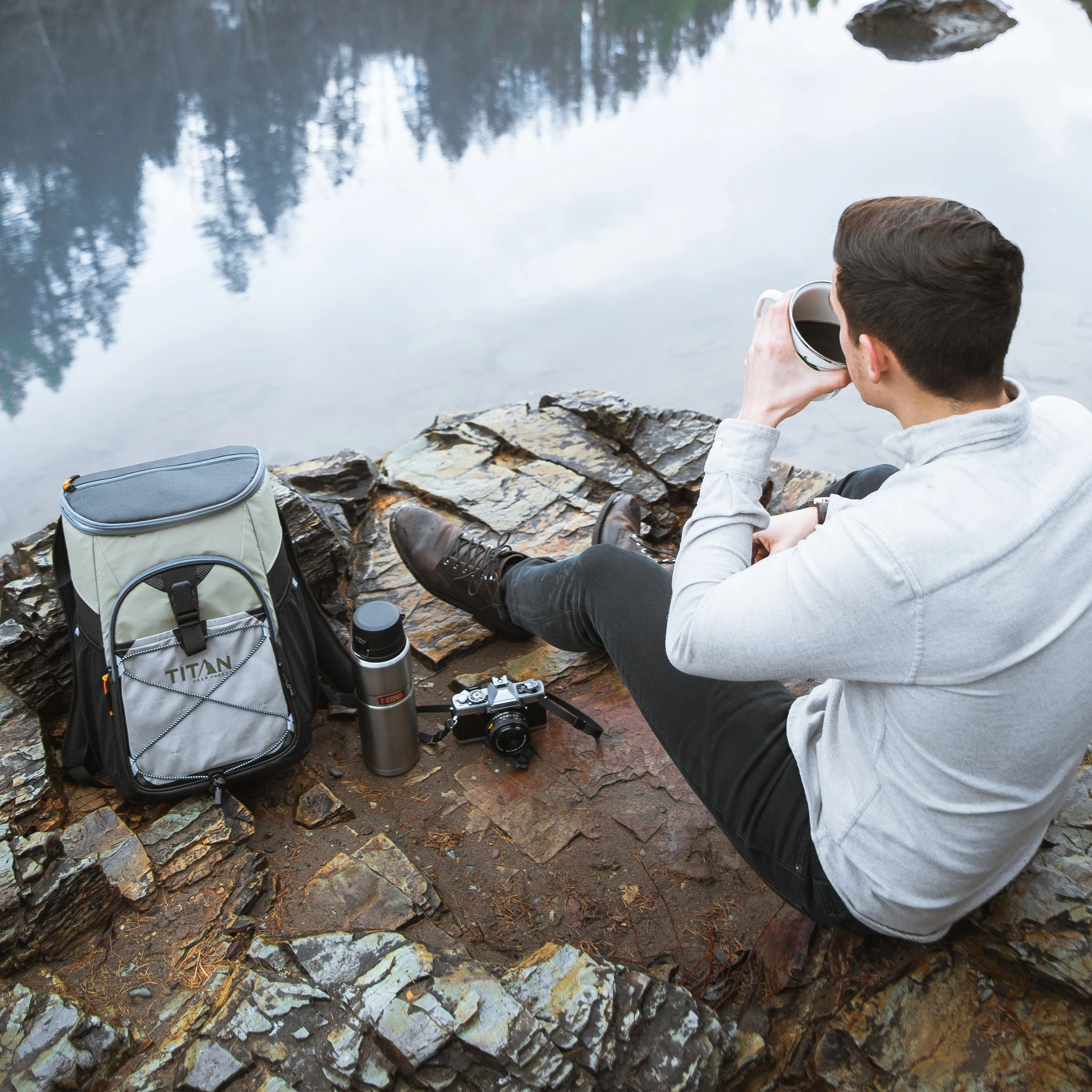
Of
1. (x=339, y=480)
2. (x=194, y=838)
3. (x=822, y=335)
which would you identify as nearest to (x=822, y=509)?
(x=822, y=335)

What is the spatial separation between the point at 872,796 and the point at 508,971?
638mm

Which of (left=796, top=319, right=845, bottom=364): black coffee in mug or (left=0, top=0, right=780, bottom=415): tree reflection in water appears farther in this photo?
Result: (left=0, top=0, right=780, bottom=415): tree reflection in water

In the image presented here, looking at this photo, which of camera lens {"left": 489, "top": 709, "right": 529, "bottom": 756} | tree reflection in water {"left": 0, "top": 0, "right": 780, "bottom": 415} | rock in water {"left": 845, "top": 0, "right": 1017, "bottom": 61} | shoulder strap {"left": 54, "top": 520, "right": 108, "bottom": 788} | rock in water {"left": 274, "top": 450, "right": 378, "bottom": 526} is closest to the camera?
shoulder strap {"left": 54, "top": 520, "right": 108, "bottom": 788}

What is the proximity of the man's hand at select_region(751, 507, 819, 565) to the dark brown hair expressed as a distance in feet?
1.58

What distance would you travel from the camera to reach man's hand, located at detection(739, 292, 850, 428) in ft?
3.96

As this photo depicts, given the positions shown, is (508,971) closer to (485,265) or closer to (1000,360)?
(1000,360)

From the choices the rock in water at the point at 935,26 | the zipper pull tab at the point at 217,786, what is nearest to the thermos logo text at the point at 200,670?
the zipper pull tab at the point at 217,786

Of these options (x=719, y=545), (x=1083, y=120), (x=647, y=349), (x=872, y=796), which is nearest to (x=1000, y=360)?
(x=719, y=545)

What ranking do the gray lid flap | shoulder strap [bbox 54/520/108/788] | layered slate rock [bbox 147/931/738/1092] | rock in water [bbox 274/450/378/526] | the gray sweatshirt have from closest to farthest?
1. the gray sweatshirt
2. layered slate rock [bbox 147/931/738/1092]
3. the gray lid flap
4. shoulder strap [bbox 54/520/108/788]
5. rock in water [bbox 274/450/378/526]

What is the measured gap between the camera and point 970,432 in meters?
0.98

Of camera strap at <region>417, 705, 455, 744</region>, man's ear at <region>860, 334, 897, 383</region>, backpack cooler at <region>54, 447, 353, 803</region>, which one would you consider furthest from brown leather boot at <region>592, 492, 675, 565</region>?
man's ear at <region>860, 334, 897, 383</region>

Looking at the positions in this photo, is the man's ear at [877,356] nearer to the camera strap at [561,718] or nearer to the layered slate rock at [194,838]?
the camera strap at [561,718]

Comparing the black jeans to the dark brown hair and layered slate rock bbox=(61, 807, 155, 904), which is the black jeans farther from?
layered slate rock bbox=(61, 807, 155, 904)

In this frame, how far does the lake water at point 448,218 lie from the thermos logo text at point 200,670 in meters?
1.51
